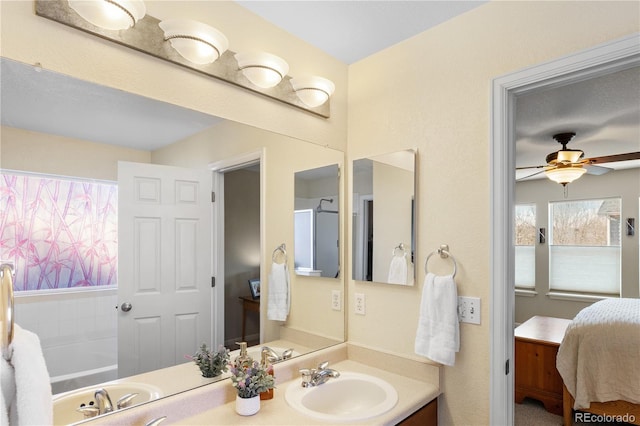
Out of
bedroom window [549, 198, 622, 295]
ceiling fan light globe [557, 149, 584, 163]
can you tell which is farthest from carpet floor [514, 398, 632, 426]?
bedroom window [549, 198, 622, 295]

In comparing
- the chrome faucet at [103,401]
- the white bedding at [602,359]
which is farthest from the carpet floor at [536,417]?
the chrome faucet at [103,401]

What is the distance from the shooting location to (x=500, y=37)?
1481mm

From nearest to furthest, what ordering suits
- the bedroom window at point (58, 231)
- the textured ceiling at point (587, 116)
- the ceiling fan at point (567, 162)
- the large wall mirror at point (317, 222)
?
the bedroom window at point (58, 231)
the large wall mirror at point (317, 222)
the textured ceiling at point (587, 116)
the ceiling fan at point (567, 162)

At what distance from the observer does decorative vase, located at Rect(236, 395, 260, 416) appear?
4.29 ft

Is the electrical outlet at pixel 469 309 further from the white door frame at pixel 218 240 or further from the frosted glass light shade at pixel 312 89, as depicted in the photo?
the frosted glass light shade at pixel 312 89

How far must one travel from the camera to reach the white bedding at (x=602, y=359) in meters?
2.55

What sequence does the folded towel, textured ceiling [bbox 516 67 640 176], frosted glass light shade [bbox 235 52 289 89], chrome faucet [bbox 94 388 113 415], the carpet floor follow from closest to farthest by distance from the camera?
the folded towel < chrome faucet [bbox 94 388 113 415] < frosted glass light shade [bbox 235 52 289 89] < textured ceiling [bbox 516 67 640 176] < the carpet floor

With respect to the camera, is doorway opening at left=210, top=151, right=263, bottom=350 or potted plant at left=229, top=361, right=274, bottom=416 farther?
doorway opening at left=210, top=151, right=263, bottom=350

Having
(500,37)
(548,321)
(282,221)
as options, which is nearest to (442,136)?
(500,37)

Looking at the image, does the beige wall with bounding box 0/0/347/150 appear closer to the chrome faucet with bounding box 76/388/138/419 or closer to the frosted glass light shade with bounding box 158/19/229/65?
the frosted glass light shade with bounding box 158/19/229/65

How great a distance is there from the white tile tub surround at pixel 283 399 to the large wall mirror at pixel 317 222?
43cm

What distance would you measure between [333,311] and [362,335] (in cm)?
19

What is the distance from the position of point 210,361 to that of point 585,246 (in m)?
5.41

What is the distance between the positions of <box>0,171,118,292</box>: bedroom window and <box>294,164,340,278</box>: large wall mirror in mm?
850
